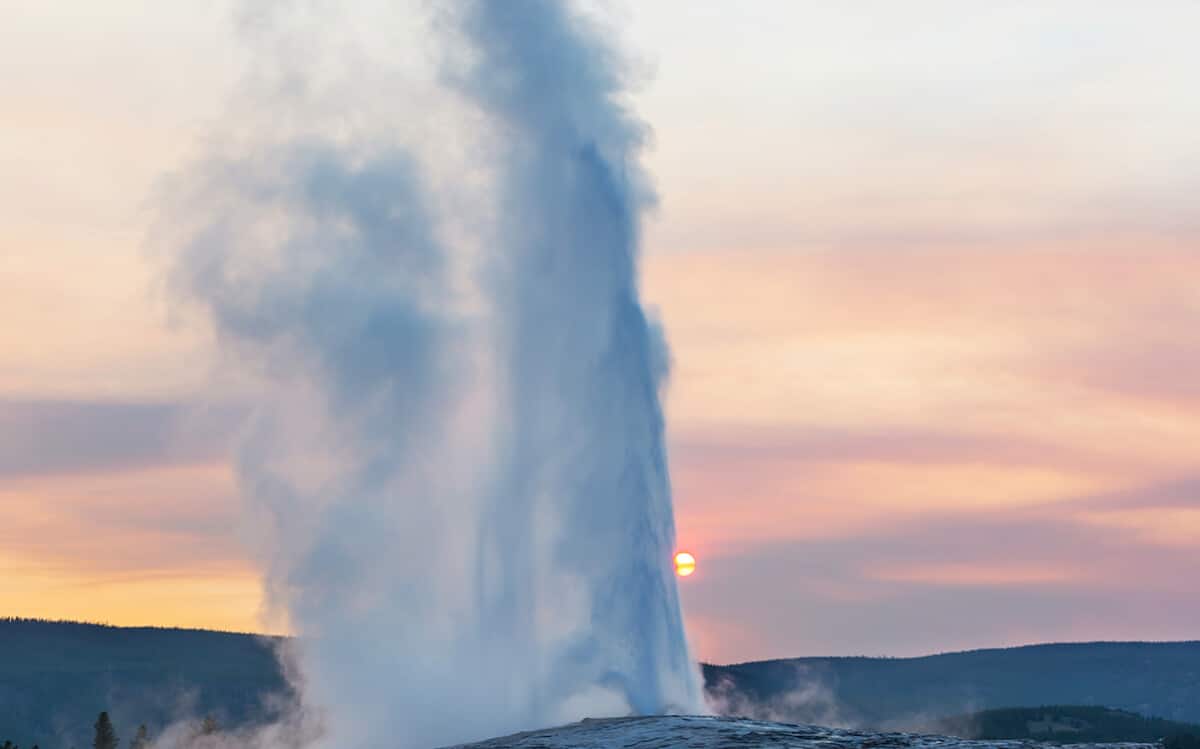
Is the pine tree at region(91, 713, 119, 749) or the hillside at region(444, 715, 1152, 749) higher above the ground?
the pine tree at region(91, 713, 119, 749)

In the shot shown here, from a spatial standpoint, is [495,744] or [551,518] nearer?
[495,744]

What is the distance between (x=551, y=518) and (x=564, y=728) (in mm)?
15120

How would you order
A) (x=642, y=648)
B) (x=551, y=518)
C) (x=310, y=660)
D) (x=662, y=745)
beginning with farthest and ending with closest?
(x=310, y=660) → (x=551, y=518) → (x=642, y=648) → (x=662, y=745)

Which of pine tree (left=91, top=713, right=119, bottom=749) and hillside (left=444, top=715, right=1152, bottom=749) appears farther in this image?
pine tree (left=91, top=713, right=119, bottom=749)

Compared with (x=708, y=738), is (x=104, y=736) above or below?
above

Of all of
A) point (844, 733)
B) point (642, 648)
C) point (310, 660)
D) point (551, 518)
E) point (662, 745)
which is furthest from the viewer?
point (310, 660)

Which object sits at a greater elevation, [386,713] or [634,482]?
[634,482]

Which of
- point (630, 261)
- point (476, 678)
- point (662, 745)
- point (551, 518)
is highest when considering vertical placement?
point (630, 261)

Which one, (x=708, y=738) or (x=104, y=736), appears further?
(x=104, y=736)

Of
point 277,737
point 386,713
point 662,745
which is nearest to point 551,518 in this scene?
point 386,713

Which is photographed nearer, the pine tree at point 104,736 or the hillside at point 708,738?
the hillside at point 708,738

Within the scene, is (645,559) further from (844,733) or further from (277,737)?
(277,737)

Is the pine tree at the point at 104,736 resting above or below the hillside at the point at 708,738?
above

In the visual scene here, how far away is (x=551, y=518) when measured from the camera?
256 feet
